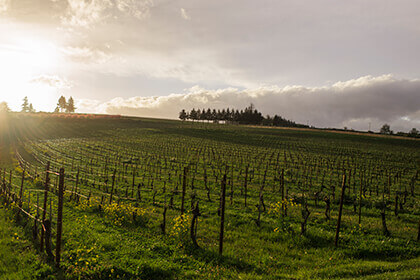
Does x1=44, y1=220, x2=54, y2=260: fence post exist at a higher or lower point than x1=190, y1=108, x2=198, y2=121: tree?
lower

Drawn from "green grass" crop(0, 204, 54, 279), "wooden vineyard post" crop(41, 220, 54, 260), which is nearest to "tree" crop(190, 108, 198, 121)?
"green grass" crop(0, 204, 54, 279)

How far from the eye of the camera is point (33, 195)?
1514cm

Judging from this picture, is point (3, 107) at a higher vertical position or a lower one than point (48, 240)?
higher

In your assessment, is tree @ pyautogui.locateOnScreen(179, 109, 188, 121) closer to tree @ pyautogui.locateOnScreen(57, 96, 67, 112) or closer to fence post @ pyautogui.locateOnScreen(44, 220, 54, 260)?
tree @ pyautogui.locateOnScreen(57, 96, 67, 112)

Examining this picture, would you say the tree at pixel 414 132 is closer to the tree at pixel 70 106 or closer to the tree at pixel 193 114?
the tree at pixel 193 114

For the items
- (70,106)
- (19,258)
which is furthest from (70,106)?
(19,258)

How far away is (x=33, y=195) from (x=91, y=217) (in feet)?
23.6

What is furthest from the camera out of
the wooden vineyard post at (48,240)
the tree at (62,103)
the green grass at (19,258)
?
the tree at (62,103)

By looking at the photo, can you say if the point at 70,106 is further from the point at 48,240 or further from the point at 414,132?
the point at 414,132

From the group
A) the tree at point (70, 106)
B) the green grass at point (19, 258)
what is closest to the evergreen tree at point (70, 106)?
the tree at point (70, 106)

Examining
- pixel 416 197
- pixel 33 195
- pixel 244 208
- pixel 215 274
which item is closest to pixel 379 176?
pixel 416 197

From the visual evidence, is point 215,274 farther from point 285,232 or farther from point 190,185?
point 190,185

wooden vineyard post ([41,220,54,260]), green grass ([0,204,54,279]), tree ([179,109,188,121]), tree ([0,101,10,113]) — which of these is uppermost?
tree ([179,109,188,121])

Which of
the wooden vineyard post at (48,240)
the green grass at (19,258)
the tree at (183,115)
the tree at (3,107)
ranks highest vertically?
the tree at (183,115)
